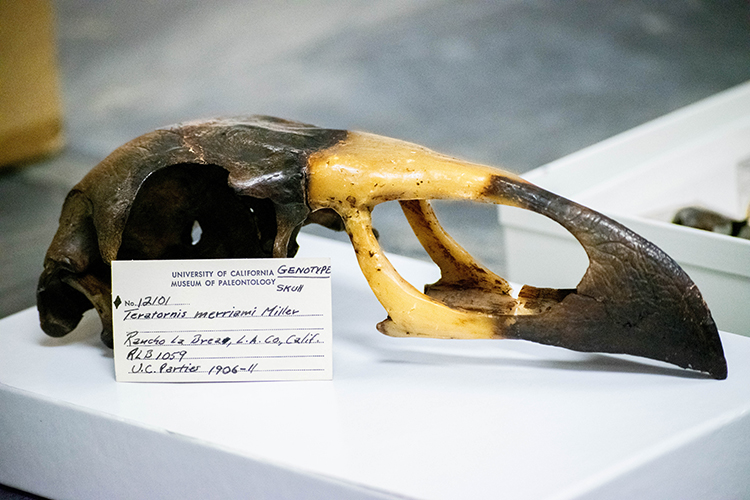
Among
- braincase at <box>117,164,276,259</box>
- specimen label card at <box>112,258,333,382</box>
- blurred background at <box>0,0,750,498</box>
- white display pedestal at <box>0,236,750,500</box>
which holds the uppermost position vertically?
blurred background at <box>0,0,750,498</box>

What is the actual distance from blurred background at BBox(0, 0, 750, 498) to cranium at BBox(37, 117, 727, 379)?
1.42 metres

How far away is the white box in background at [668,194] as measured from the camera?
1930mm

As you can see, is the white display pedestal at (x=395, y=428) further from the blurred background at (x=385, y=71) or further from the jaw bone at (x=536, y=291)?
the blurred background at (x=385, y=71)

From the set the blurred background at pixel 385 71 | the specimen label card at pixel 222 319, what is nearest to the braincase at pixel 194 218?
the specimen label card at pixel 222 319

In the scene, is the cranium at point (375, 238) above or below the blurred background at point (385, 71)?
below

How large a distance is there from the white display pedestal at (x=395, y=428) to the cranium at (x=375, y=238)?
86 millimetres

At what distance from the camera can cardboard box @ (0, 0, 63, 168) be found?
3.46 meters

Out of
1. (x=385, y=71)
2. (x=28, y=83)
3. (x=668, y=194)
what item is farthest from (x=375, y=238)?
(x=385, y=71)

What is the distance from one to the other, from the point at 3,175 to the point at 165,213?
206 centimetres

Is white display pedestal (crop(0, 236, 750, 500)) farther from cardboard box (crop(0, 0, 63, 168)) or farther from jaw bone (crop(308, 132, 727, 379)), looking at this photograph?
cardboard box (crop(0, 0, 63, 168))

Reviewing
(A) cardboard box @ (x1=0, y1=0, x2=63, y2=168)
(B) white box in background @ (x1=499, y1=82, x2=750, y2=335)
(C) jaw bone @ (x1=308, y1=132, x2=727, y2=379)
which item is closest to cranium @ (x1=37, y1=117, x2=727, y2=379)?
(C) jaw bone @ (x1=308, y1=132, x2=727, y2=379)

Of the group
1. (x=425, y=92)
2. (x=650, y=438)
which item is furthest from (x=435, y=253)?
(x=425, y=92)

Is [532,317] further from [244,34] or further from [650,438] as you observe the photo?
[244,34]

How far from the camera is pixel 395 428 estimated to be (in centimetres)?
142
